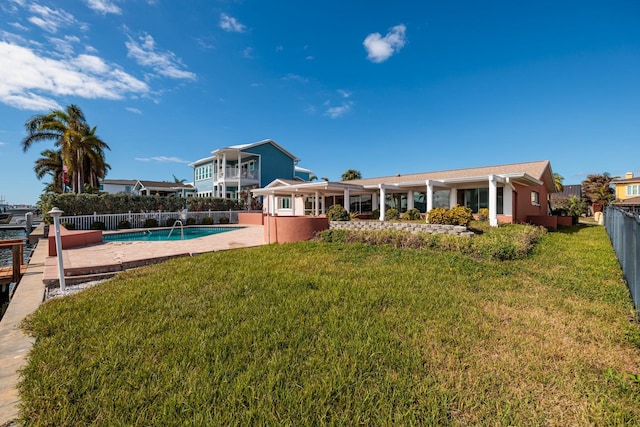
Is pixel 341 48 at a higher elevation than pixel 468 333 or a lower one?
higher

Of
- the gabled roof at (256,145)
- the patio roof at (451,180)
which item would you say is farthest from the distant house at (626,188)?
the gabled roof at (256,145)

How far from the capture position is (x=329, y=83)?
20609mm

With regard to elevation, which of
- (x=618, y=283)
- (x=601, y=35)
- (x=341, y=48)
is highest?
(x=341, y=48)

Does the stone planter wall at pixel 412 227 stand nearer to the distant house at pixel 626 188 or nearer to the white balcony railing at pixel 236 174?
the white balcony railing at pixel 236 174

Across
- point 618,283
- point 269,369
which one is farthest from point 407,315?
point 618,283

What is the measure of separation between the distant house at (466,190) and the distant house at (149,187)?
65.8ft

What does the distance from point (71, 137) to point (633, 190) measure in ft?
207

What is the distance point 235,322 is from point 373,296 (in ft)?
7.75

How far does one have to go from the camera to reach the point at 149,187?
36.0 meters

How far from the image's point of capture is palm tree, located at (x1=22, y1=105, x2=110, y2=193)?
22922mm

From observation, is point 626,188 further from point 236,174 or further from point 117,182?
point 117,182

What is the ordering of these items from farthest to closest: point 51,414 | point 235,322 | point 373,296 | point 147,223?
point 147,223 → point 373,296 → point 235,322 → point 51,414

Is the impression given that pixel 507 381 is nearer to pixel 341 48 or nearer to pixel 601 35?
pixel 601 35

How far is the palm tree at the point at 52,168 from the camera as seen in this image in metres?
36.3
